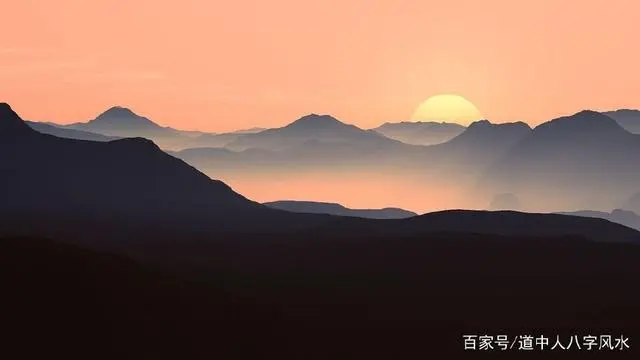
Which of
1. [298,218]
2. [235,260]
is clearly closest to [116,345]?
[235,260]

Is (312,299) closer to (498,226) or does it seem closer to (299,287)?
(299,287)

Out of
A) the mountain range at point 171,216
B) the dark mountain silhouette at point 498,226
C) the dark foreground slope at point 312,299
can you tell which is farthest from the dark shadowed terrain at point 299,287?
the mountain range at point 171,216

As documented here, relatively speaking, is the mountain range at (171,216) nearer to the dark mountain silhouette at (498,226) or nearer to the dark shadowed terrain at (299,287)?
the dark mountain silhouette at (498,226)

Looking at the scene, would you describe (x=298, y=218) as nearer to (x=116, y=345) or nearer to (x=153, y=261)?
(x=153, y=261)

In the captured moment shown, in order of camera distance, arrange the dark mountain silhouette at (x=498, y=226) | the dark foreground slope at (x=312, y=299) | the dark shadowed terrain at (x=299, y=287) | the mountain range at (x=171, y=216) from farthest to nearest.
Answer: the mountain range at (x=171, y=216) → the dark mountain silhouette at (x=498, y=226) → the dark shadowed terrain at (x=299, y=287) → the dark foreground slope at (x=312, y=299)

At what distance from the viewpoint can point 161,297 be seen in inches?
3255

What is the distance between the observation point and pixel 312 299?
97.4 meters

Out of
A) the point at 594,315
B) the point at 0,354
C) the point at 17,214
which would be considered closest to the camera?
the point at 0,354

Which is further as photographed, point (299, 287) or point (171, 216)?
point (171, 216)

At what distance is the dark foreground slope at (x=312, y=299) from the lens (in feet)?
243

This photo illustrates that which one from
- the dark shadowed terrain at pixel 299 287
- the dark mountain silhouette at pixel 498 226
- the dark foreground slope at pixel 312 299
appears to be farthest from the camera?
the dark mountain silhouette at pixel 498 226

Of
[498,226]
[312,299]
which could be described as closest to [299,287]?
[312,299]

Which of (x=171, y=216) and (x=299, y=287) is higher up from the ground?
(x=171, y=216)

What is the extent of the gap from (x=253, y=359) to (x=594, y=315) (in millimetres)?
41567
